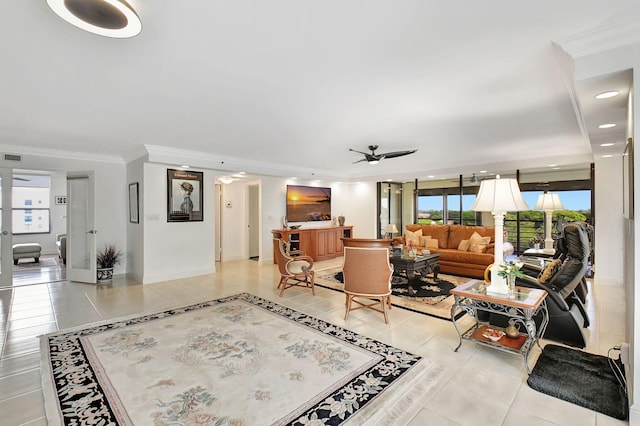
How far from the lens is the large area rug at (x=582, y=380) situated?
2104 mm

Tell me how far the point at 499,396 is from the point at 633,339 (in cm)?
93

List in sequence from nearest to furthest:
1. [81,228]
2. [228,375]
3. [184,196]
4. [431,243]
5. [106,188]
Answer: [228,375] < [81,228] < [184,196] < [106,188] < [431,243]

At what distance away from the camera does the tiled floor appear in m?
2.04

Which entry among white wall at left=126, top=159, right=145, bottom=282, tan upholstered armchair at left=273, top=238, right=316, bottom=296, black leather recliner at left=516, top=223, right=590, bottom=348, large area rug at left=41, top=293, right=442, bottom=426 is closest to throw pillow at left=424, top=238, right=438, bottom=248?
tan upholstered armchair at left=273, top=238, right=316, bottom=296

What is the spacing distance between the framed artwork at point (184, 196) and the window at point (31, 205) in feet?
21.2

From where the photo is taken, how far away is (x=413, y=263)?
16.2 feet

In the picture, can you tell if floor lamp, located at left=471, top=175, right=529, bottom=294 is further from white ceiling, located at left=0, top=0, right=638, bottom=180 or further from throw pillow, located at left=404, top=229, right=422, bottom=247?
throw pillow, located at left=404, top=229, right=422, bottom=247

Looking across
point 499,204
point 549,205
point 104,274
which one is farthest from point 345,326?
point 104,274

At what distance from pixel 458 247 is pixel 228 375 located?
18.6ft

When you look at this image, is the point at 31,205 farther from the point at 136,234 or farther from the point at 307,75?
the point at 307,75

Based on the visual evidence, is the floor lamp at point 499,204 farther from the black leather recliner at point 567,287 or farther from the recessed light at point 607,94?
the recessed light at point 607,94

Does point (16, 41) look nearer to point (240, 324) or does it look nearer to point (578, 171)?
point (240, 324)

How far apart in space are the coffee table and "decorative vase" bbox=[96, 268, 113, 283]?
5.47m

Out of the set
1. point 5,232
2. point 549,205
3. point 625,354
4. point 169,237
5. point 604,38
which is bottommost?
point 625,354
